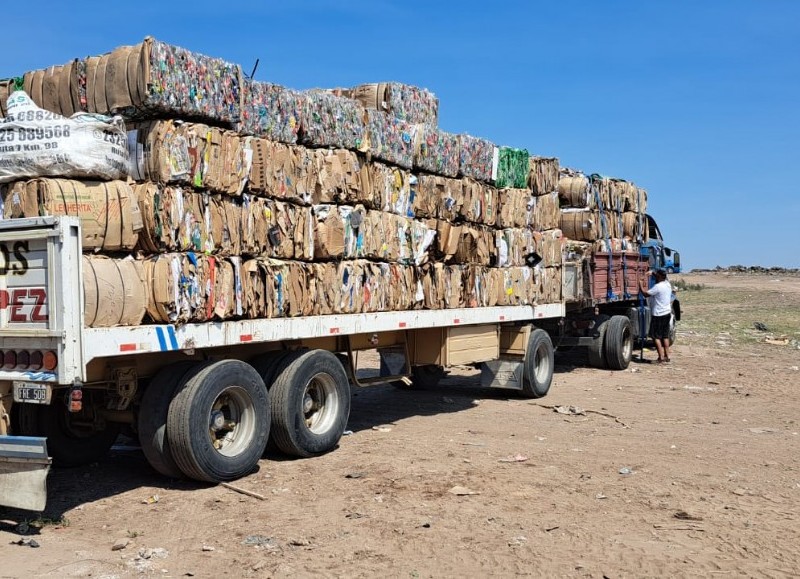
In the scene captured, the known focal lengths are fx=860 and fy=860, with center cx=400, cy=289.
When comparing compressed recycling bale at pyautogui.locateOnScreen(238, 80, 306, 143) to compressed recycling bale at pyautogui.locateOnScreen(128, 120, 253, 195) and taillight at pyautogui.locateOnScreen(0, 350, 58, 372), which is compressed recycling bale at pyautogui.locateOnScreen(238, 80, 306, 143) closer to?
compressed recycling bale at pyautogui.locateOnScreen(128, 120, 253, 195)

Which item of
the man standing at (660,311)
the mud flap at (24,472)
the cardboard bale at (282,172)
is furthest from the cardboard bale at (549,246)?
the mud flap at (24,472)

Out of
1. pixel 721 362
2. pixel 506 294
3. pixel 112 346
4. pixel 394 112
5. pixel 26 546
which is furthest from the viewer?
pixel 721 362

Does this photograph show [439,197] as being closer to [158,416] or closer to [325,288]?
[325,288]

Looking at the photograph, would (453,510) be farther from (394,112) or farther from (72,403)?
(394,112)

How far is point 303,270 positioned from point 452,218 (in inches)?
123

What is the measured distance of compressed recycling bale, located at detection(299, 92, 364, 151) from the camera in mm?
8367

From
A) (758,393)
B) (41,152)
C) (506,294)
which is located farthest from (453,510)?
(758,393)

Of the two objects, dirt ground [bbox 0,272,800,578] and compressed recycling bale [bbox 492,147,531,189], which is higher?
compressed recycling bale [bbox 492,147,531,189]

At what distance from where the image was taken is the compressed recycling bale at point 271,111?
764cm

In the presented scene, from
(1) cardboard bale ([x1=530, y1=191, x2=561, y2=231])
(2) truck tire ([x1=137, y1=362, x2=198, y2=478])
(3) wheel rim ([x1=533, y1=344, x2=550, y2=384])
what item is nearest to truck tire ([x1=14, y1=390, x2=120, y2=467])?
(2) truck tire ([x1=137, y1=362, x2=198, y2=478])

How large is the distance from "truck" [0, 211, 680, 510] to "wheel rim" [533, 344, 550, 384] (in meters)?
2.03

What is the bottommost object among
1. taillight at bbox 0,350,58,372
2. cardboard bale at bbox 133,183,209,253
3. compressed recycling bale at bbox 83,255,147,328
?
taillight at bbox 0,350,58,372

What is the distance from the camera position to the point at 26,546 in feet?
18.7

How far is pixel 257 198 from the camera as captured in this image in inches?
304
